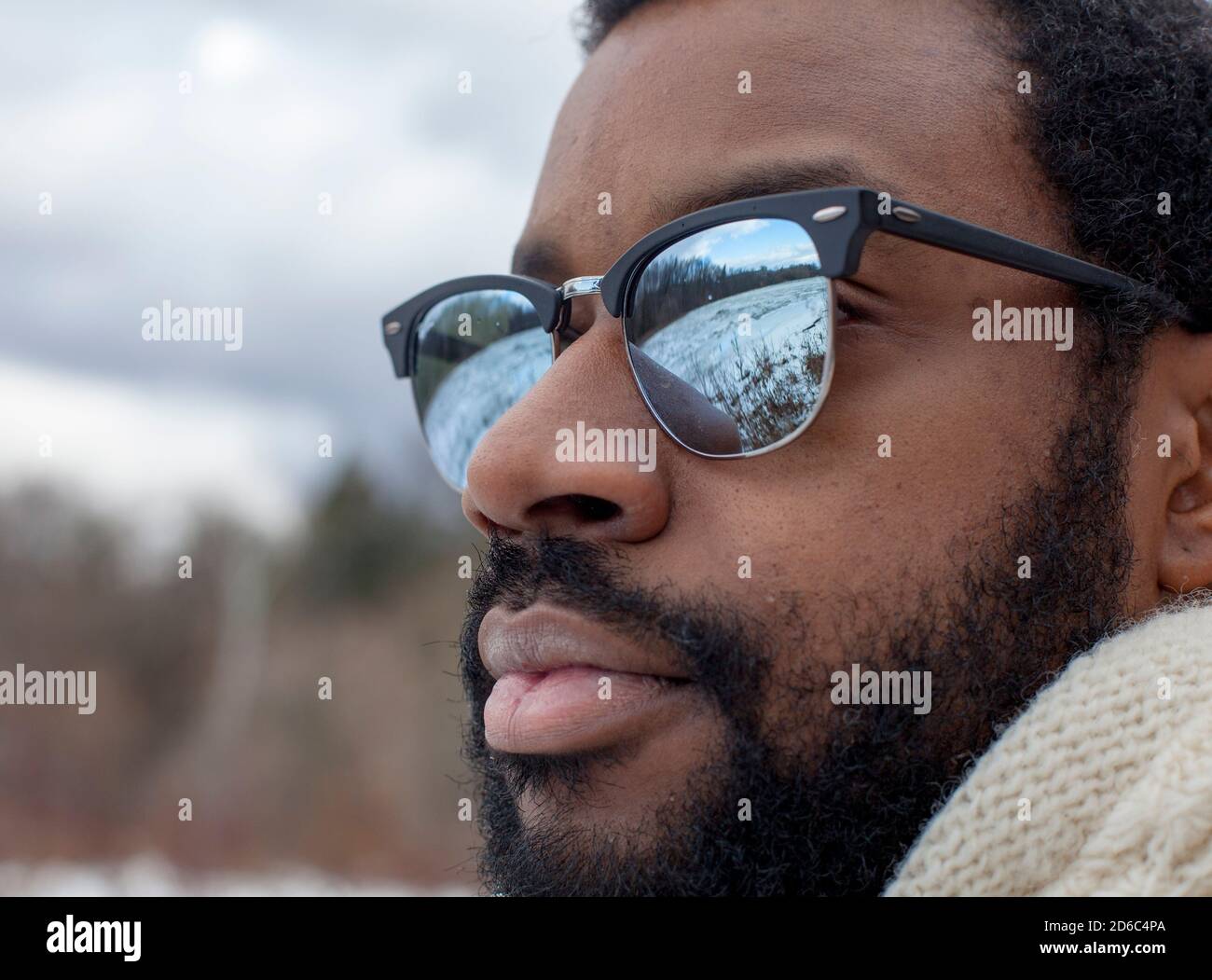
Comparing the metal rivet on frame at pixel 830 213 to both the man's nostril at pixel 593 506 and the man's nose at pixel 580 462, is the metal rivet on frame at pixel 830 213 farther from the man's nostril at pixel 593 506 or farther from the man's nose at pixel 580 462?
the man's nostril at pixel 593 506

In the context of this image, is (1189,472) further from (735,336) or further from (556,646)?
(556,646)

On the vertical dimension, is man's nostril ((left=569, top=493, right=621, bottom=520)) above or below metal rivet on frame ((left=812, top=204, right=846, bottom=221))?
below

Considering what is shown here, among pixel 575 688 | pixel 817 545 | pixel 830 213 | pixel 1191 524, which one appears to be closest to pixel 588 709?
pixel 575 688

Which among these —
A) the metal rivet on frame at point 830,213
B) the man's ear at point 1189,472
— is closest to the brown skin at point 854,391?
the man's ear at point 1189,472

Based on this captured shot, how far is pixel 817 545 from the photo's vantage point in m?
1.51

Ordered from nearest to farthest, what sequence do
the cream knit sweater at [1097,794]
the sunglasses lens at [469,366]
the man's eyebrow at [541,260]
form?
the cream knit sweater at [1097,794]
the man's eyebrow at [541,260]
the sunglasses lens at [469,366]

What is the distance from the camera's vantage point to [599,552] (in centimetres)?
156

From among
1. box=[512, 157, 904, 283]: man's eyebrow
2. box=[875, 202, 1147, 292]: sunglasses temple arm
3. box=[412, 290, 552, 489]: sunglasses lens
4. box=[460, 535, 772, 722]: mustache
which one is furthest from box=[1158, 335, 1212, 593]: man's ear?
box=[412, 290, 552, 489]: sunglasses lens

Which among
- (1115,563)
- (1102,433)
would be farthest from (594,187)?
(1115,563)

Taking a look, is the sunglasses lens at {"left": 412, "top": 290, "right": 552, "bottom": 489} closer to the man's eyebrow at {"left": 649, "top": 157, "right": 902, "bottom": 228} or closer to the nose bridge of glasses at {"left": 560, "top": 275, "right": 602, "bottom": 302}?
the nose bridge of glasses at {"left": 560, "top": 275, "right": 602, "bottom": 302}

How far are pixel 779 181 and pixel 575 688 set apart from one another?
0.82m

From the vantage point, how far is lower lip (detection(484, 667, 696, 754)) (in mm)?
1501

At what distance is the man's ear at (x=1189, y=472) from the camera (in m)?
1.70

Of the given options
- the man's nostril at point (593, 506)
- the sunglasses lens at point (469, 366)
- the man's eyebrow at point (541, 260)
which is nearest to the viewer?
the man's nostril at point (593, 506)
